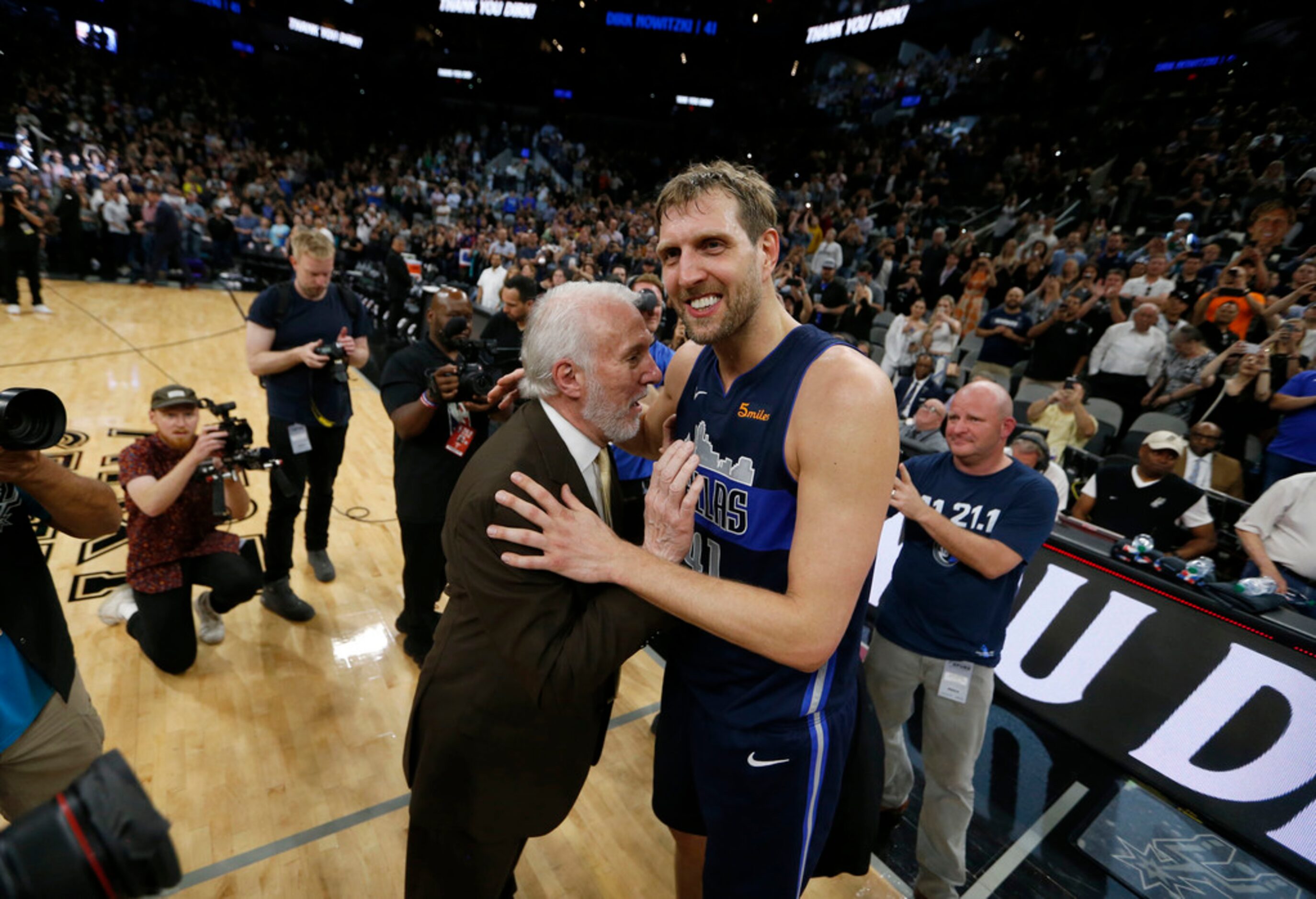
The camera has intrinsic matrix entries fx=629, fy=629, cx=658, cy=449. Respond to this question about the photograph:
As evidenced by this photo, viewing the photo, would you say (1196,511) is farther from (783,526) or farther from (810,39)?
(810,39)

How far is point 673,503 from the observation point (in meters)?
1.29

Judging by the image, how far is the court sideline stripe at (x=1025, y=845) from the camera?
2498 millimetres

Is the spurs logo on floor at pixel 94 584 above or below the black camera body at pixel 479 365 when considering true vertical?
below

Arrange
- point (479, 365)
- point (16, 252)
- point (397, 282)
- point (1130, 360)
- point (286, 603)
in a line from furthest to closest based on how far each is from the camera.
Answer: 1. point (397, 282)
2. point (16, 252)
3. point (1130, 360)
4. point (286, 603)
5. point (479, 365)

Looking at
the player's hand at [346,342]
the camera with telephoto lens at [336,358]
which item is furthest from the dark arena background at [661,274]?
the player's hand at [346,342]

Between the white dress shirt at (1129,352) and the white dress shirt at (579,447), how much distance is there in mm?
6494

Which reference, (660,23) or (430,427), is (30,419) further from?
(660,23)

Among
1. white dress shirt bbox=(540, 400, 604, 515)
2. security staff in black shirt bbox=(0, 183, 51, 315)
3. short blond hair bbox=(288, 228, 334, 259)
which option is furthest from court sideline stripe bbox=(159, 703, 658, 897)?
security staff in black shirt bbox=(0, 183, 51, 315)

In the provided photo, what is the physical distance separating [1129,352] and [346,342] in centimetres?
677

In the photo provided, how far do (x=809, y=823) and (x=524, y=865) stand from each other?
1.37 m

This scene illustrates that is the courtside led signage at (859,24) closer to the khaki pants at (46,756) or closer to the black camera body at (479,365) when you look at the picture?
the black camera body at (479,365)

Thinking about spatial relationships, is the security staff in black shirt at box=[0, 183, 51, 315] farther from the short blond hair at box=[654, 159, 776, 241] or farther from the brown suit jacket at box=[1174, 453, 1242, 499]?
the brown suit jacket at box=[1174, 453, 1242, 499]

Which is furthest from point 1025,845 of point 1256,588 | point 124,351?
point 124,351

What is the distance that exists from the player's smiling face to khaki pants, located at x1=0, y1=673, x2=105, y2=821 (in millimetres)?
1866
